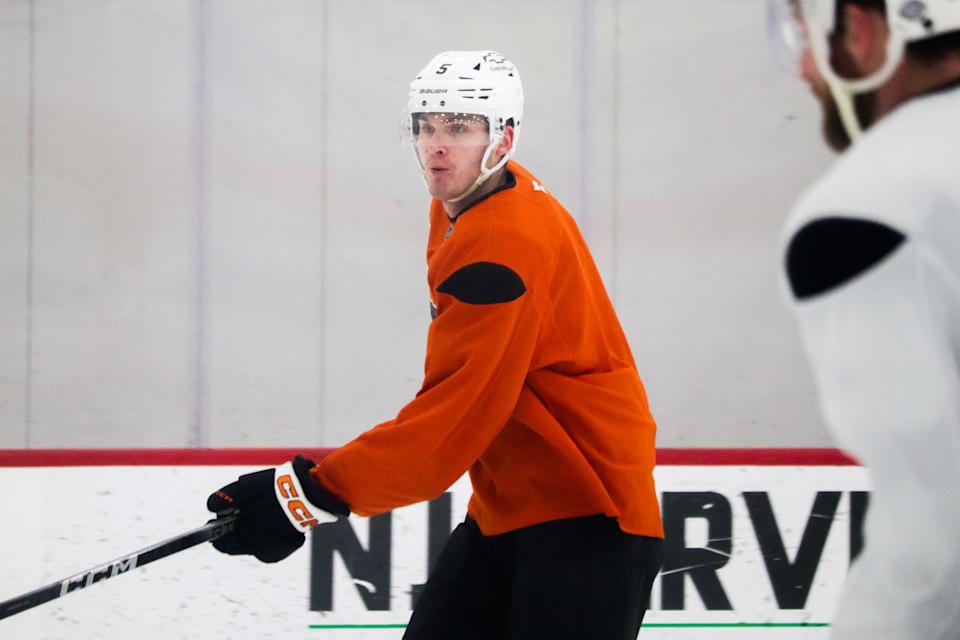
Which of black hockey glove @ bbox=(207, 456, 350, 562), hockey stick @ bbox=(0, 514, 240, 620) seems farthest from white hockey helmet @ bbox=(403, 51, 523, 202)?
hockey stick @ bbox=(0, 514, 240, 620)

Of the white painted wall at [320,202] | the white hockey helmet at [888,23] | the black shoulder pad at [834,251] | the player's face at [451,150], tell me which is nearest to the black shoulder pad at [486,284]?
the player's face at [451,150]

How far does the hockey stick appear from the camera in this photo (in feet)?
5.40

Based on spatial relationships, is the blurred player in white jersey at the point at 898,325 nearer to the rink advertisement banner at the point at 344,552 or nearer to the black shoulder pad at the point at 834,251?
the black shoulder pad at the point at 834,251

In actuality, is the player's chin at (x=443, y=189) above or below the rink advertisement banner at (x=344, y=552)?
above

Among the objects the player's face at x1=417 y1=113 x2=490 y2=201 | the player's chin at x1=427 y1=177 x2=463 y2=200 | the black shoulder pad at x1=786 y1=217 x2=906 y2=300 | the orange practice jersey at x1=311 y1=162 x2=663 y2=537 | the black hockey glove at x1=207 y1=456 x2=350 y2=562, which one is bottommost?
the black hockey glove at x1=207 y1=456 x2=350 y2=562

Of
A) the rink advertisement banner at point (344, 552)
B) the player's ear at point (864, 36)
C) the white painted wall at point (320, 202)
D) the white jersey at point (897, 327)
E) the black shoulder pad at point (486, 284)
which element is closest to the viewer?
the white jersey at point (897, 327)

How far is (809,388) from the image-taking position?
9.23 feet

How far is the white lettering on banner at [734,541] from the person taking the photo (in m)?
2.46

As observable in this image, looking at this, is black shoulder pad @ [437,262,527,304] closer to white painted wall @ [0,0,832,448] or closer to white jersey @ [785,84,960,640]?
white jersey @ [785,84,960,640]

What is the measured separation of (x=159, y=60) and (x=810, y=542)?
6.10 ft

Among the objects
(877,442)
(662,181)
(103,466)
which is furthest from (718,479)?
(877,442)

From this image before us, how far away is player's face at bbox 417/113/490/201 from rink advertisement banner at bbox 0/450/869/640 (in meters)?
1.00

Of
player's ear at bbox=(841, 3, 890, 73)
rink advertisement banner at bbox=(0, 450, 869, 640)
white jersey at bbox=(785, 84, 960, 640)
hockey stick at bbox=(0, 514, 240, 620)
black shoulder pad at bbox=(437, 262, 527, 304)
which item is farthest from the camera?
rink advertisement banner at bbox=(0, 450, 869, 640)

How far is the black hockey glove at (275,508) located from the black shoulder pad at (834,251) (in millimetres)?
978
